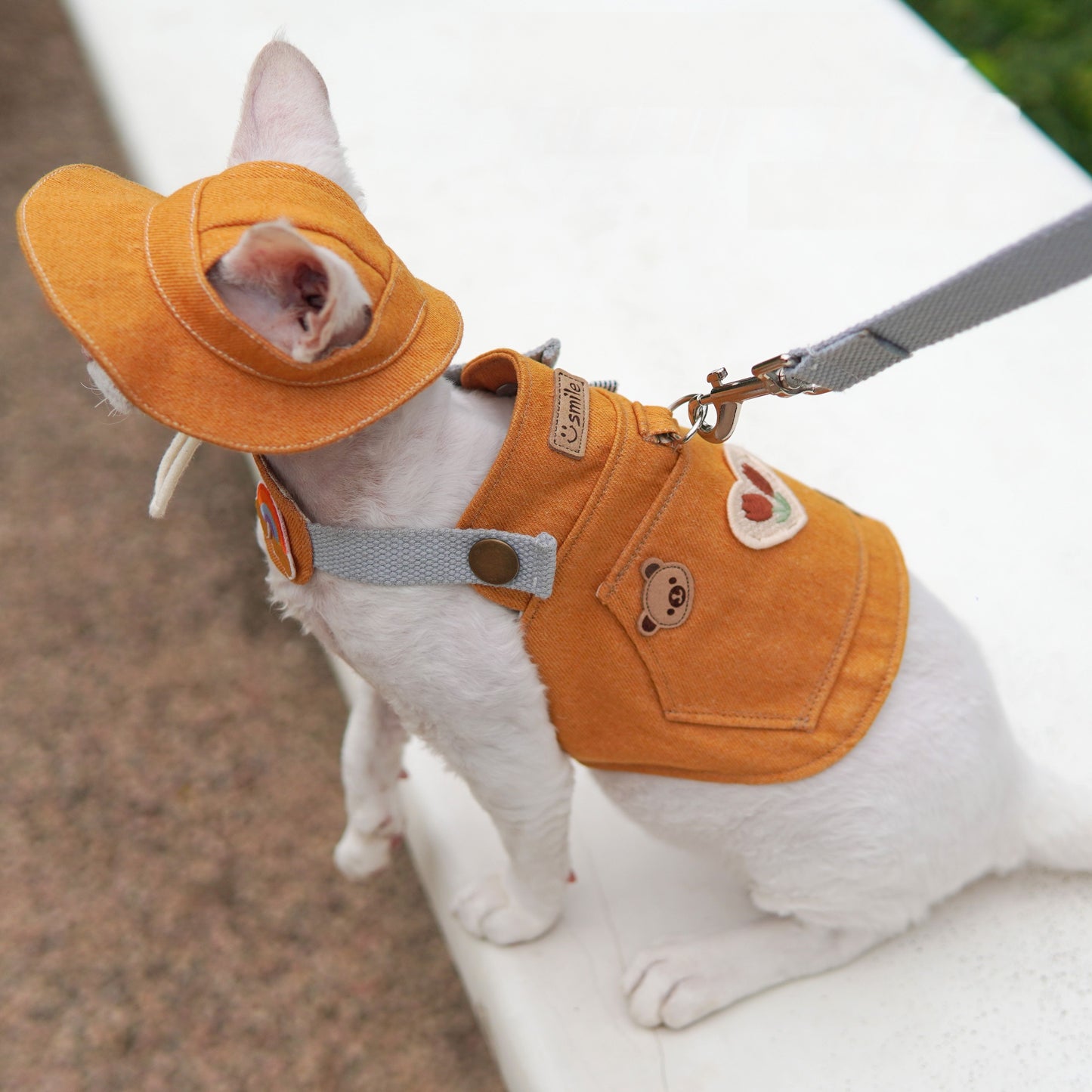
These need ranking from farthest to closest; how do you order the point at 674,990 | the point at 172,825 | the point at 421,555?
the point at 172,825
the point at 674,990
the point at 421,555

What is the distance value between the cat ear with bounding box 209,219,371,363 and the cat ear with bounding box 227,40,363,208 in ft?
0.54

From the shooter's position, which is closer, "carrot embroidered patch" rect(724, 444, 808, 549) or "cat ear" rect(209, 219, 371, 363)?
"cat ear" rect(209, 219, 371, 363)

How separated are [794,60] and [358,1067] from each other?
6.25 ft

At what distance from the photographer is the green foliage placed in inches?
84.4

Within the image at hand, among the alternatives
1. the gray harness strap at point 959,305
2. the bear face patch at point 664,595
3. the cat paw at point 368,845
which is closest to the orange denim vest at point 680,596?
the bear face patch at point 664,595

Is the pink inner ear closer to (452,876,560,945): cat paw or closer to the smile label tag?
the smile label tag

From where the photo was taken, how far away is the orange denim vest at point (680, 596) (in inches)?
28.2

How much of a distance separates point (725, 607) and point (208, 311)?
0.44 metres

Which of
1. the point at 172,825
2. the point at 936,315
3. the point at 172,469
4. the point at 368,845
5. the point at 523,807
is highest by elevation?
the point at 936,315

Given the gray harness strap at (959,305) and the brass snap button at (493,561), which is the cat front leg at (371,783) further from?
the gray harness strap at (959,305)

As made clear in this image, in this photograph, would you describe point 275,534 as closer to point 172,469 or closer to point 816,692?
point 172,469

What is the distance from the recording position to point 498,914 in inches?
40.5

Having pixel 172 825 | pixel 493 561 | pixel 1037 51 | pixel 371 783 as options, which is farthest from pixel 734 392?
pixel 1037 51

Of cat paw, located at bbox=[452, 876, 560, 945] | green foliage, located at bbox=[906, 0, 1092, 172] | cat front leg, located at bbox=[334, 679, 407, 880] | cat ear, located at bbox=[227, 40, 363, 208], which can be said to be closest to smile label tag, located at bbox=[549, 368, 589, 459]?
cat ear, located at bbox=[227, 40, 363, 208]
